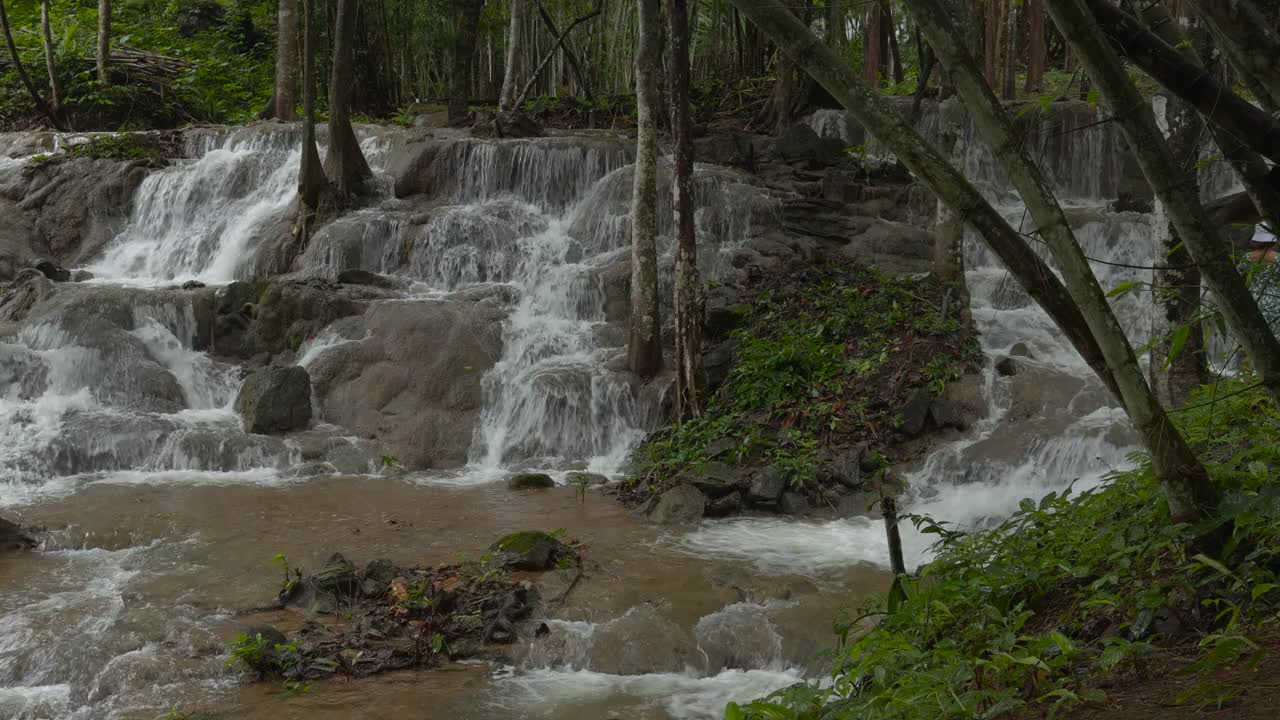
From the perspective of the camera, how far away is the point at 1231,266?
3.13 m

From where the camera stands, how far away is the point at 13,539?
811 centimetres

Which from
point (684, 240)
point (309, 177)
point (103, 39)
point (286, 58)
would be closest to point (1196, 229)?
point (684, 240)

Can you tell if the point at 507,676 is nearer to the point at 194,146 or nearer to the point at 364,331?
the point at 364,331

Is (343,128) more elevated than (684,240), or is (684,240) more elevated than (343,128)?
(343,128)

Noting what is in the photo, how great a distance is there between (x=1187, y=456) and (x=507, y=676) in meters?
3.80

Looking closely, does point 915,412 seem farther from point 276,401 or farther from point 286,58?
point 286,58

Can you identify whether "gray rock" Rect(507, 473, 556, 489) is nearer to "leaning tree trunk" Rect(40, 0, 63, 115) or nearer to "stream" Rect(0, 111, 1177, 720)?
"stream" Rect(0, 111, 1177, 720)

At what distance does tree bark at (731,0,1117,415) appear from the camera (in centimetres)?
326

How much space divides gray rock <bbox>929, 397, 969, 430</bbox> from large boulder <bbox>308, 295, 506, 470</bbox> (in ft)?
16.7

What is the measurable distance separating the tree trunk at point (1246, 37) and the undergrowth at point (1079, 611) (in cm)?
107

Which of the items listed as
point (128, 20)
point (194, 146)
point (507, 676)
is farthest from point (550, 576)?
point (128, 20)

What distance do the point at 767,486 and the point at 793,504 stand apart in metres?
0.28

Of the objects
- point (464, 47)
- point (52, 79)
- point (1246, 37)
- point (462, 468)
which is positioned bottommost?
point (462, 468)

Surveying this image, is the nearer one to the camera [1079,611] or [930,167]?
[930,167]
